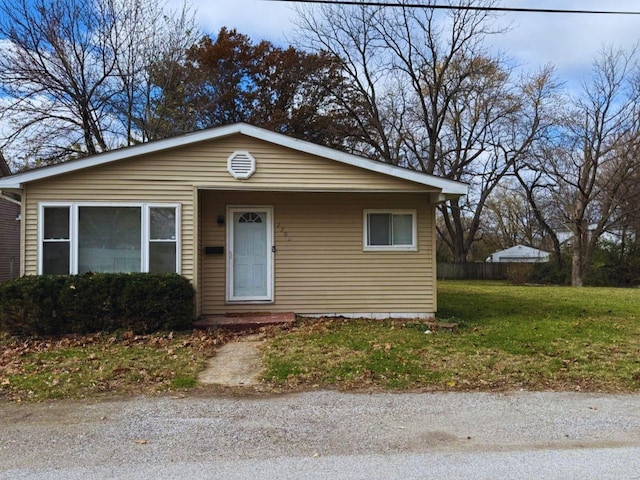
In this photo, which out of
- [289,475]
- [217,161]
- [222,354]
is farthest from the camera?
[217,161]

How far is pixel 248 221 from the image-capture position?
978 cm

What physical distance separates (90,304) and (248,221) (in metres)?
3.16

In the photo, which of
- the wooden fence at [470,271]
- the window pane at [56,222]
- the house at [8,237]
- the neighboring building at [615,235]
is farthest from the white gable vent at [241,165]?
the neighboring building at [615,235]

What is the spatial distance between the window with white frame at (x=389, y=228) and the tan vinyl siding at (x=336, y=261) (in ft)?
0.40

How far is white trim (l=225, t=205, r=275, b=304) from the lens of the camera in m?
9.63

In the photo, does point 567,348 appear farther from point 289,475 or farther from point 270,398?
point 289,475

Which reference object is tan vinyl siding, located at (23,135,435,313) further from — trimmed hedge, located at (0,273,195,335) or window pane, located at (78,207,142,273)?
trimmed hedge, located at (0,273,195,335)

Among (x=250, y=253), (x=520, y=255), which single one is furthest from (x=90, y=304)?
(x=520, y=255)

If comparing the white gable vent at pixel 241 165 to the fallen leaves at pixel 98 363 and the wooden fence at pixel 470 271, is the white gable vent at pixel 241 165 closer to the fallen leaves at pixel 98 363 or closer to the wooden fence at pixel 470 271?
the fallen leaves at pixel 98 363

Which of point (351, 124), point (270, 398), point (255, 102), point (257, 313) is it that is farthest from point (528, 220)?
point (270, 398)

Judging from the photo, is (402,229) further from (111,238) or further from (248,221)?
(111,238)

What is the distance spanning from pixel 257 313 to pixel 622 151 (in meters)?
25.6

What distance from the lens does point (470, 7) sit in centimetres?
2600

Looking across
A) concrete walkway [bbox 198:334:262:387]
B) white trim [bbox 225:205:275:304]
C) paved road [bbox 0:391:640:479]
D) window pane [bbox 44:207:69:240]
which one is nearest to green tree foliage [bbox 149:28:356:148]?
white trim [bbox 225:205:275:304]
